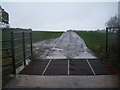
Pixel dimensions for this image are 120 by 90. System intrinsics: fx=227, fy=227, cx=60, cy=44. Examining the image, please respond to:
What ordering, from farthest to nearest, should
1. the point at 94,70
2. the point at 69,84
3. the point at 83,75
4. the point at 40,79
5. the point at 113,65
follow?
the point at 113,65 < the point at 94,70 < the point at 83,75 < the point at 40,79 < the point at 69,84

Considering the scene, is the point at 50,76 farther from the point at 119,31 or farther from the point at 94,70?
the point at 119,31

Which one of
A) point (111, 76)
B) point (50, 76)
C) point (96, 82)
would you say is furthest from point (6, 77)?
point (111, 76)

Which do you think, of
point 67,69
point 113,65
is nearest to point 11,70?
point 67,69

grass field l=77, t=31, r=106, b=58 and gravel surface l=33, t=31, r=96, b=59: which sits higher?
grass field l=77, t=31, r=106, b=58

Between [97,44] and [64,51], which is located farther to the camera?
[97,44]

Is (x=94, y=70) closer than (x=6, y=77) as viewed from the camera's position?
No

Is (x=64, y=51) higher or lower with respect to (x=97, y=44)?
lower

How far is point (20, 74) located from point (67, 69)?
5.13 ft

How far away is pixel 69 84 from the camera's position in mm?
5328

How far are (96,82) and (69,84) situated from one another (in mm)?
682

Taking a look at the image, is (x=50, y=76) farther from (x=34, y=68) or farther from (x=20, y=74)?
(x=34, y=68)

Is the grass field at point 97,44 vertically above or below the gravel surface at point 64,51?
above

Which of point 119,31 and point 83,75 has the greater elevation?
point 119,31

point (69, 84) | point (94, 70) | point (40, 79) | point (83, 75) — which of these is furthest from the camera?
point (94, 70)
